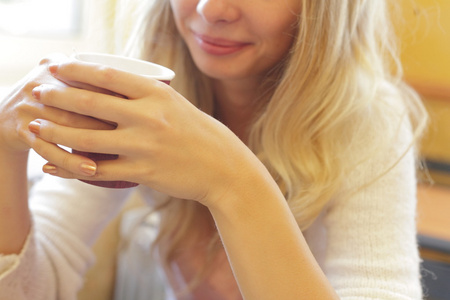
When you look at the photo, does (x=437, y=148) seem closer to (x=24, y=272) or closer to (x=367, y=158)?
(x=367, y=158)

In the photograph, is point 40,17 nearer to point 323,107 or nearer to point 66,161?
point 323,107

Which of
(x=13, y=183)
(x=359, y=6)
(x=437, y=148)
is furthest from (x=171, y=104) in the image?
(x=437, y=148)

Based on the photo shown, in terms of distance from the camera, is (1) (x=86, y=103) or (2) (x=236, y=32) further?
(2) (x=236, y=32)

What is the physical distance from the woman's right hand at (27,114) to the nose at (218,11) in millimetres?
256

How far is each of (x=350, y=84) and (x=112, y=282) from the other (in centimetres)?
126

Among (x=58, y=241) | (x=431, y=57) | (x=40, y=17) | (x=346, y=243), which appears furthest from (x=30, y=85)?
(x=431, y=57)

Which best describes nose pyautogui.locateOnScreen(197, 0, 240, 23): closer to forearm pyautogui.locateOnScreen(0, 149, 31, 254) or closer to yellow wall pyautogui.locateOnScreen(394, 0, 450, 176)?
forearm pyautogui.locateOnScreen(0, 149, 31, 254)

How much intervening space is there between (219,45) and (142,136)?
385 mm

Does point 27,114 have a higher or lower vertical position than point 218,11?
lower

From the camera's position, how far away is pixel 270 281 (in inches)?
27.7

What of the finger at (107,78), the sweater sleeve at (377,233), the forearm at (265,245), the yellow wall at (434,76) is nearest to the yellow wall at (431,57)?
the yellow wall at (434,76)

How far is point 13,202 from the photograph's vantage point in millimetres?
866

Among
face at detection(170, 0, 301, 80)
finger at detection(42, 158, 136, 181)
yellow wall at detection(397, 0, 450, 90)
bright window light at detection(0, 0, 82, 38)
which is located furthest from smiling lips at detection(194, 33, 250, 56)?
yellow wall at detection(397, 0, 450, 90)

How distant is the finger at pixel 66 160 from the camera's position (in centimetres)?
60
